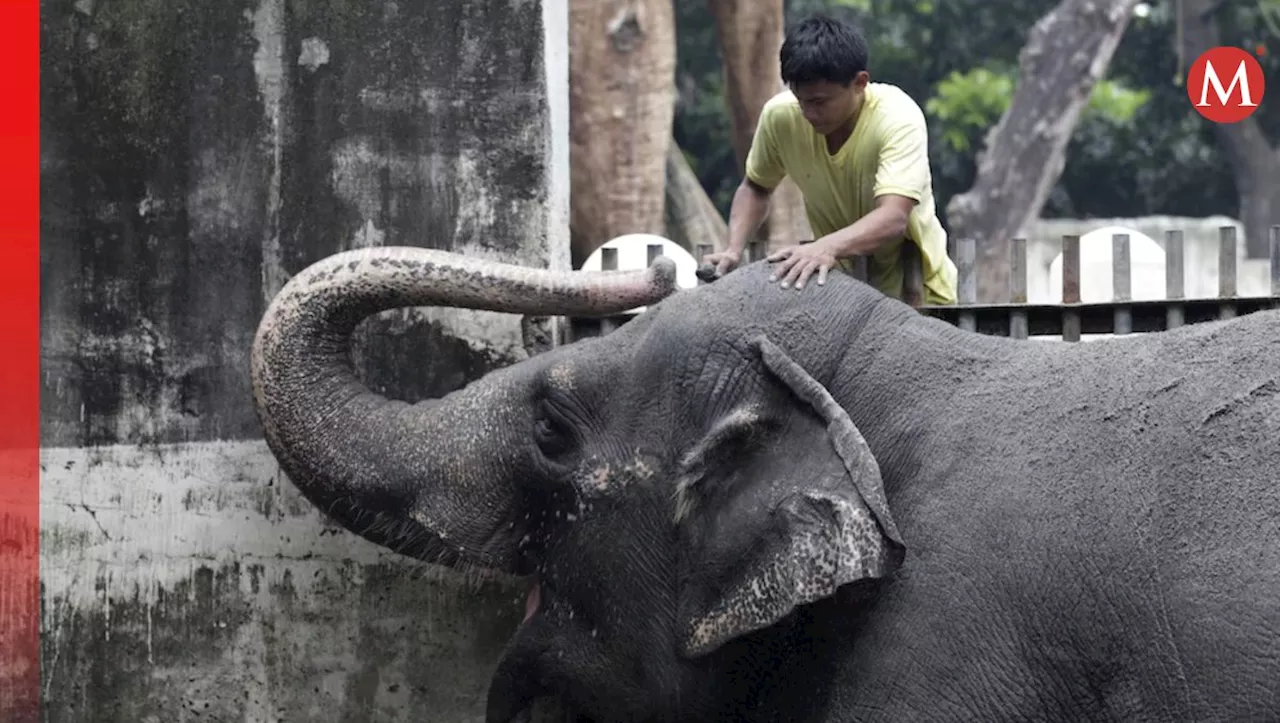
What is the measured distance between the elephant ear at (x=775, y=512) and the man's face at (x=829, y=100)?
2.93 feet

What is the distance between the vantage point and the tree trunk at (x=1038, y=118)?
54.3 feet

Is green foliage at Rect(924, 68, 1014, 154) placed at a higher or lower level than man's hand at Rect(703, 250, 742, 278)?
higher

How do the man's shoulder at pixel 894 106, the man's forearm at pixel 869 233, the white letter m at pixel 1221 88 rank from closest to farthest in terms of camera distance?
the man's forearm at pixel 869 233 → the man's shoulder at pixel 894 106 → the white letter m at pixel 1221 88

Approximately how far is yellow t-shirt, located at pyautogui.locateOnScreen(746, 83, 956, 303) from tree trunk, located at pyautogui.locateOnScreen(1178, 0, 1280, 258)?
800 inches

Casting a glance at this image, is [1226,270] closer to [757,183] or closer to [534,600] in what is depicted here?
[757,183]

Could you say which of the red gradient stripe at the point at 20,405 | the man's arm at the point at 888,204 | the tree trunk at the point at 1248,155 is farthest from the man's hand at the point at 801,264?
the tree trunk at the point at 1248,155

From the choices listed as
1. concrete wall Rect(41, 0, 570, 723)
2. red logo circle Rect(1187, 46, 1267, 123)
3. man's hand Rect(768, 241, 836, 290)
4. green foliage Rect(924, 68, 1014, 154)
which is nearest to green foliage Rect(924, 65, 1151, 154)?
green foliage Rect(924, 68, 1014, 154)

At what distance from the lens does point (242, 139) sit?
5289mm

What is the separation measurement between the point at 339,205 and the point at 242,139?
12.8 inches

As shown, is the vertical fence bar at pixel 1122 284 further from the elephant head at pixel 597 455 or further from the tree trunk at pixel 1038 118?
the tree trunk at pixel 1038 118

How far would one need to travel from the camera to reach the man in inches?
187

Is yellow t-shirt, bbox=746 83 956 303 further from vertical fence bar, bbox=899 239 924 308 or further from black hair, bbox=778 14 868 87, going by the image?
black hair, bbox=778 14 868 87

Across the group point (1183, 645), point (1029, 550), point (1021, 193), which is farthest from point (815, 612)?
point (1021, 193)

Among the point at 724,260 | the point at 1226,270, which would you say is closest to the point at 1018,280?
the point at 1226,270
